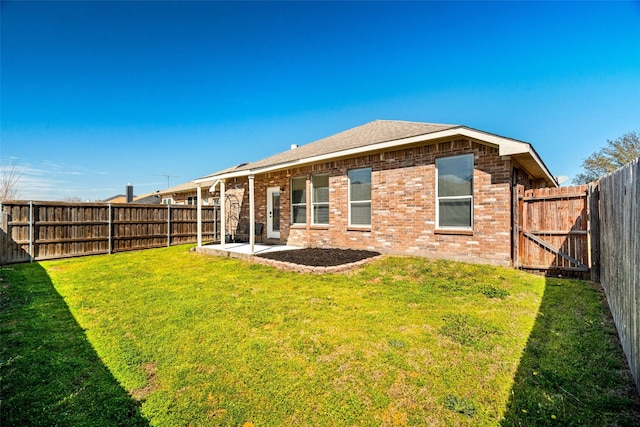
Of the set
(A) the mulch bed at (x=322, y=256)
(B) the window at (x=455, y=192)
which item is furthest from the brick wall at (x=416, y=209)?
(A) the mulch bed at (x=322, y=256)

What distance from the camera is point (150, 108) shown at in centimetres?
1523

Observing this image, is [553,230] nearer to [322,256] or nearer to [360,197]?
[360,197]

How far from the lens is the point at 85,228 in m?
10.5

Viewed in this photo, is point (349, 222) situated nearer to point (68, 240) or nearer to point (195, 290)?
point (195, 290)

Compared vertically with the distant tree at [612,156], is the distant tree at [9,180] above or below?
below

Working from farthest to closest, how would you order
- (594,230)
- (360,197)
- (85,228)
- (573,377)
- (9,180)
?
(9,180) < (85,228) < (360,197) < (594,230) < (573,377)

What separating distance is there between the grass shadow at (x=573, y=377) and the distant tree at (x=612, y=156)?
2249 centimetres

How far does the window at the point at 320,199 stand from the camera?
10.2m

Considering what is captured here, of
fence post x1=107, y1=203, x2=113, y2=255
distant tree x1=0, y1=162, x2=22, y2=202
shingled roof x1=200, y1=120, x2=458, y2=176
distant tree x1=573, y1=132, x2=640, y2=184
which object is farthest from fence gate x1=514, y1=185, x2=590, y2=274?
distant tree x1=0, y1=162, x2=22, y2=202

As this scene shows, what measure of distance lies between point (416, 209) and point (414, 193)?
17.9 inches

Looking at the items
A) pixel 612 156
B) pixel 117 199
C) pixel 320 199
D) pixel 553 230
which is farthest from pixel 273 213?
pixel 117 199

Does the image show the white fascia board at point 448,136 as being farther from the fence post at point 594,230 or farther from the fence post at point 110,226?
the fence post at point 110,226

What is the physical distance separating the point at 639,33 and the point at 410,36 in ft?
21.1

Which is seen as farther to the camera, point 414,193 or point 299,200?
point 299,200
